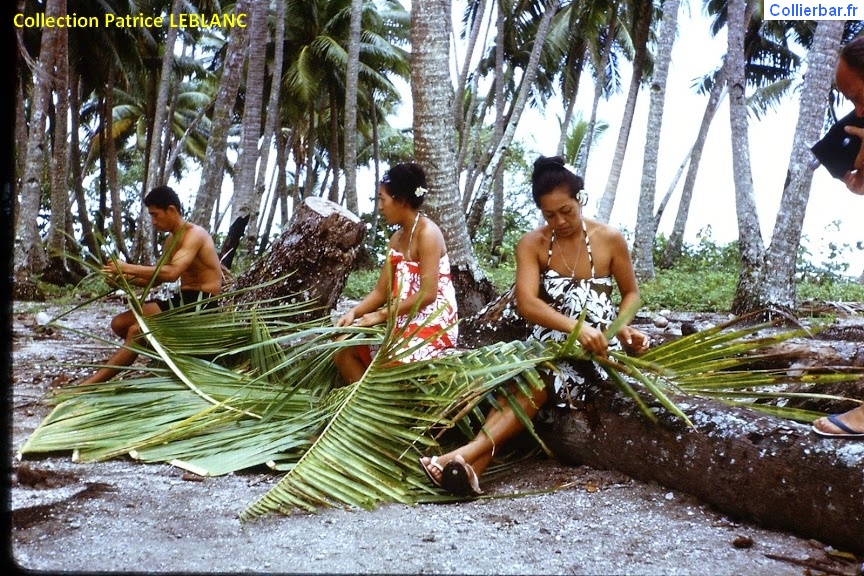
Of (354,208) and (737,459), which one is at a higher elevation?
(354,208)

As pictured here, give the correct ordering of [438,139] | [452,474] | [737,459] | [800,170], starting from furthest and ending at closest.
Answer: [800,170] < [438,139] < [452,474] < [737,459]

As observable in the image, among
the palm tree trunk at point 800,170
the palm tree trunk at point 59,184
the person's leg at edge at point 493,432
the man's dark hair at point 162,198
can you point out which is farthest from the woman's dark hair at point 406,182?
the palm tree trunk at point 59,184

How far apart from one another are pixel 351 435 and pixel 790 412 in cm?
166

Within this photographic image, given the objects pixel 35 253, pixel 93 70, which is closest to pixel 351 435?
pixel 35 253

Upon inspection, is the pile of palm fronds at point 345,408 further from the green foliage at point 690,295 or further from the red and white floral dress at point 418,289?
the green foliage at point 690,295

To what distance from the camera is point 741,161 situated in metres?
10.2

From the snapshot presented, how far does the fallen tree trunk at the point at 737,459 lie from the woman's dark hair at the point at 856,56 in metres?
1.21

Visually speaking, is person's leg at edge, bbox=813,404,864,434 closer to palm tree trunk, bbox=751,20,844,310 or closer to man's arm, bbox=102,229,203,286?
man's arm, bbox=102,229,203,286

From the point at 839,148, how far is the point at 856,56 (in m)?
0.32

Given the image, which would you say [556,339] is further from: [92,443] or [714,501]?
[92,443]

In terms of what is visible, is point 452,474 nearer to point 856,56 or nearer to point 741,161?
point 856,56

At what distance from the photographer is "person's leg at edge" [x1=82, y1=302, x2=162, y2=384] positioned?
4.54 m

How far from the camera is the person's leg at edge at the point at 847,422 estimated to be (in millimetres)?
2607

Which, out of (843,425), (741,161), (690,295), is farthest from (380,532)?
(741,161)
